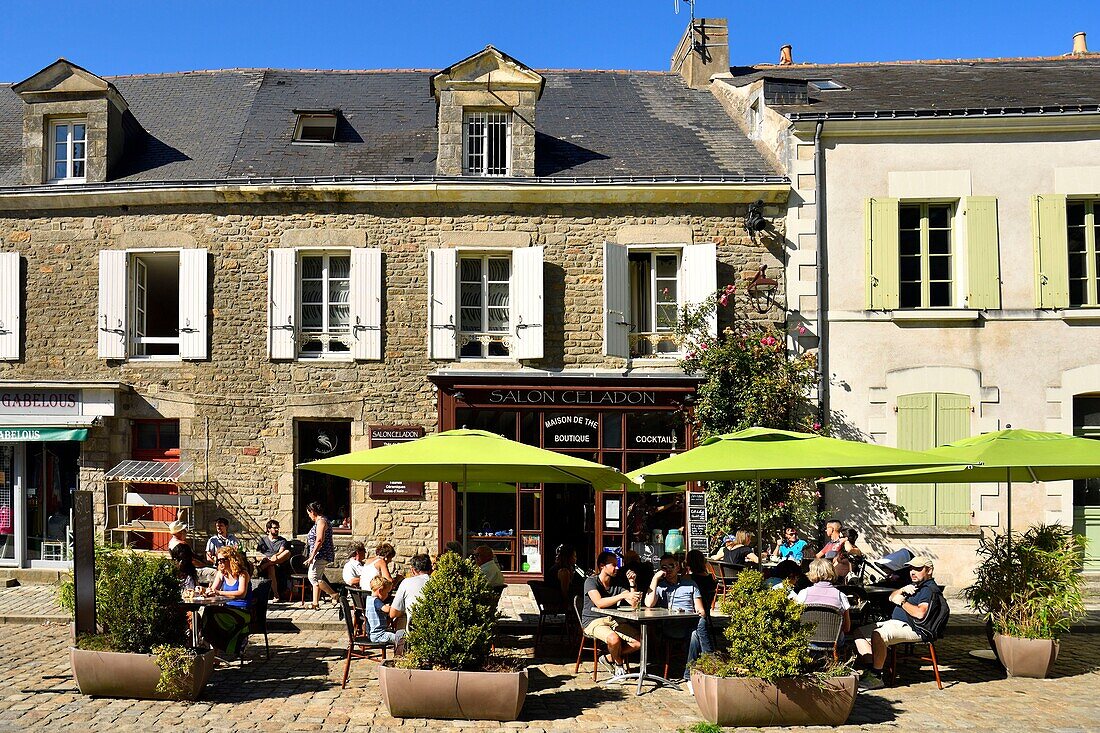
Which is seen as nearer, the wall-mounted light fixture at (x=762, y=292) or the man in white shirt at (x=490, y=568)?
the man in white shirt at (x=490, y=568)

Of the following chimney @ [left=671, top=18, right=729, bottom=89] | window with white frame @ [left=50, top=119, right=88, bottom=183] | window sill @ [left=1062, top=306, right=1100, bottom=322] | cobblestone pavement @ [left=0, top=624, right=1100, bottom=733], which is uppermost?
chimney @ [left=671, top=18, right=729, bottom=89]

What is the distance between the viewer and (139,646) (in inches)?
276

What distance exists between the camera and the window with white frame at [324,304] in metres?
13.5

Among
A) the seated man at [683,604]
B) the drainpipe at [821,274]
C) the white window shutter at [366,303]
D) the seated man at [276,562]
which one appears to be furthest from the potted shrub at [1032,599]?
the white window shutter at [366,303]

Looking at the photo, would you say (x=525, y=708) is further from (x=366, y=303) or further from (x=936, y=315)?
(x=936, y=315)

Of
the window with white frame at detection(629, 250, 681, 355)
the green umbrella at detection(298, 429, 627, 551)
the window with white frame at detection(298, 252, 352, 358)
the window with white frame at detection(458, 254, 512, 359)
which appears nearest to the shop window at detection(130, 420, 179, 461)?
the window with white frame at detection(298, 252, 352, 358)

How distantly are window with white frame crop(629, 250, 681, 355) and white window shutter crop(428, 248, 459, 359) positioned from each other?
235 cm

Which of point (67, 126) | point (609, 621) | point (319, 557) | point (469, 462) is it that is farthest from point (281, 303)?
point (609, 621)

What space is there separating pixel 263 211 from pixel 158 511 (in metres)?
4.15

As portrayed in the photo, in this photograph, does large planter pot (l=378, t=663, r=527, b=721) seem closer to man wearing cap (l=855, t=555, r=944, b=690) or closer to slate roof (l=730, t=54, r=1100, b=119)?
man wearing cap (l=855, t=555, r=944, b=690)

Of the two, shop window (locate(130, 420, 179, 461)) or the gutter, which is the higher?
the gutter

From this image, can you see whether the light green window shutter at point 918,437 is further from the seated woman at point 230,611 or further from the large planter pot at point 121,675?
the large planter pot at point 121,675

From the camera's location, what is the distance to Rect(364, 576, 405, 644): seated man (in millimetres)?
7750

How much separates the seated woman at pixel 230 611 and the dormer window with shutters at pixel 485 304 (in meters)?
5.22
